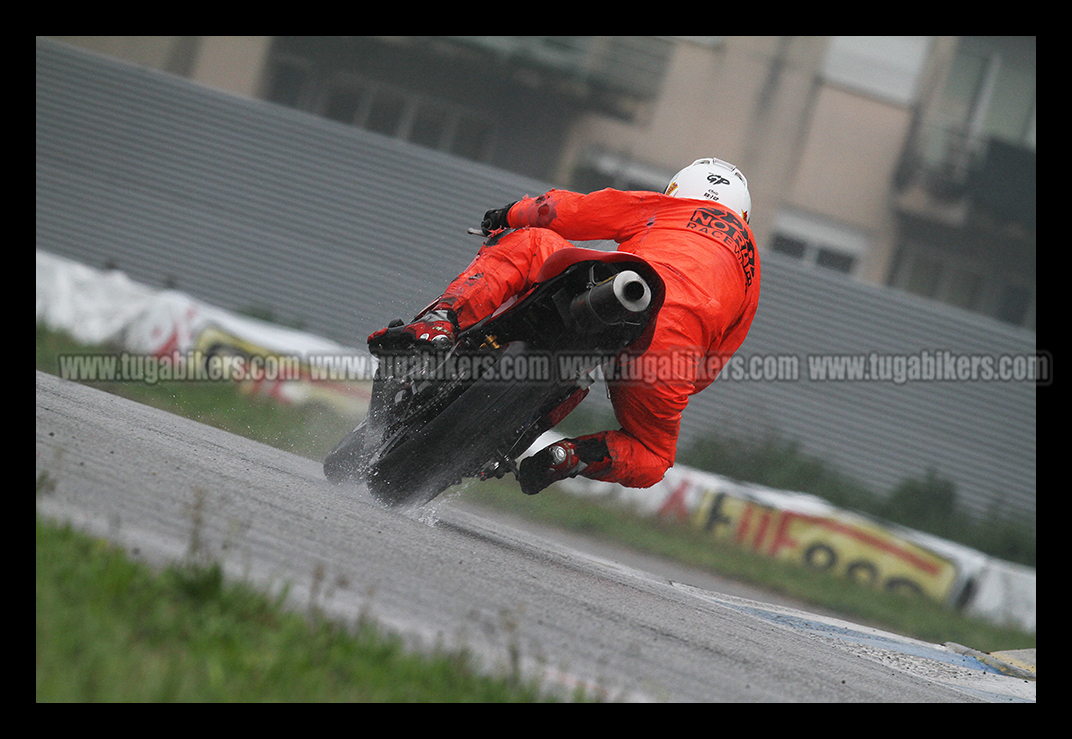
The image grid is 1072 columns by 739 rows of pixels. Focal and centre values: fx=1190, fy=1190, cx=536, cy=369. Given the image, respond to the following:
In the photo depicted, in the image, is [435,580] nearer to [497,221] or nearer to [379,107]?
[497,221]

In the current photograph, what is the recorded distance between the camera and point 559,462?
4957mm

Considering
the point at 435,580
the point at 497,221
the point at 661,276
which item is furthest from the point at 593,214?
the point at 435,580

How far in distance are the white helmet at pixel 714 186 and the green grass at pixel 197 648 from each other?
11.1 feet

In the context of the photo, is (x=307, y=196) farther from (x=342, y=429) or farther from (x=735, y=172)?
(x=735, y=172)

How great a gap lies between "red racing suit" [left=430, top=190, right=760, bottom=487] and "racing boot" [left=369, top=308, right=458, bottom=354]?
0.37 feet

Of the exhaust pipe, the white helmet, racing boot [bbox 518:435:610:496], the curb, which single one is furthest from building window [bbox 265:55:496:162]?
the exhaust pipe

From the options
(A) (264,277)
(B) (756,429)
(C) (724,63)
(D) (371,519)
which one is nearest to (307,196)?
(A) (264,277)

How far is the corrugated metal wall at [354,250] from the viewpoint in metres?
14.3

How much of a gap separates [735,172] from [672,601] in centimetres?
208

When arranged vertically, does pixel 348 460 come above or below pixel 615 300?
below

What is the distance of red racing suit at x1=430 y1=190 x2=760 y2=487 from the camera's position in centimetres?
497

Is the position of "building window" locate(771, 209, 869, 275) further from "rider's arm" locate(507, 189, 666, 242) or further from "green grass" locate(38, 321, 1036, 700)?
"rider's arm" locate(507, 189, 666, 242)

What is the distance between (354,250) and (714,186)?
9.67 metres

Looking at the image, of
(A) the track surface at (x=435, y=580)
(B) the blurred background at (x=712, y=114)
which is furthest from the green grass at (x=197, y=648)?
(B) the blurred background at (x=712, y=114)
